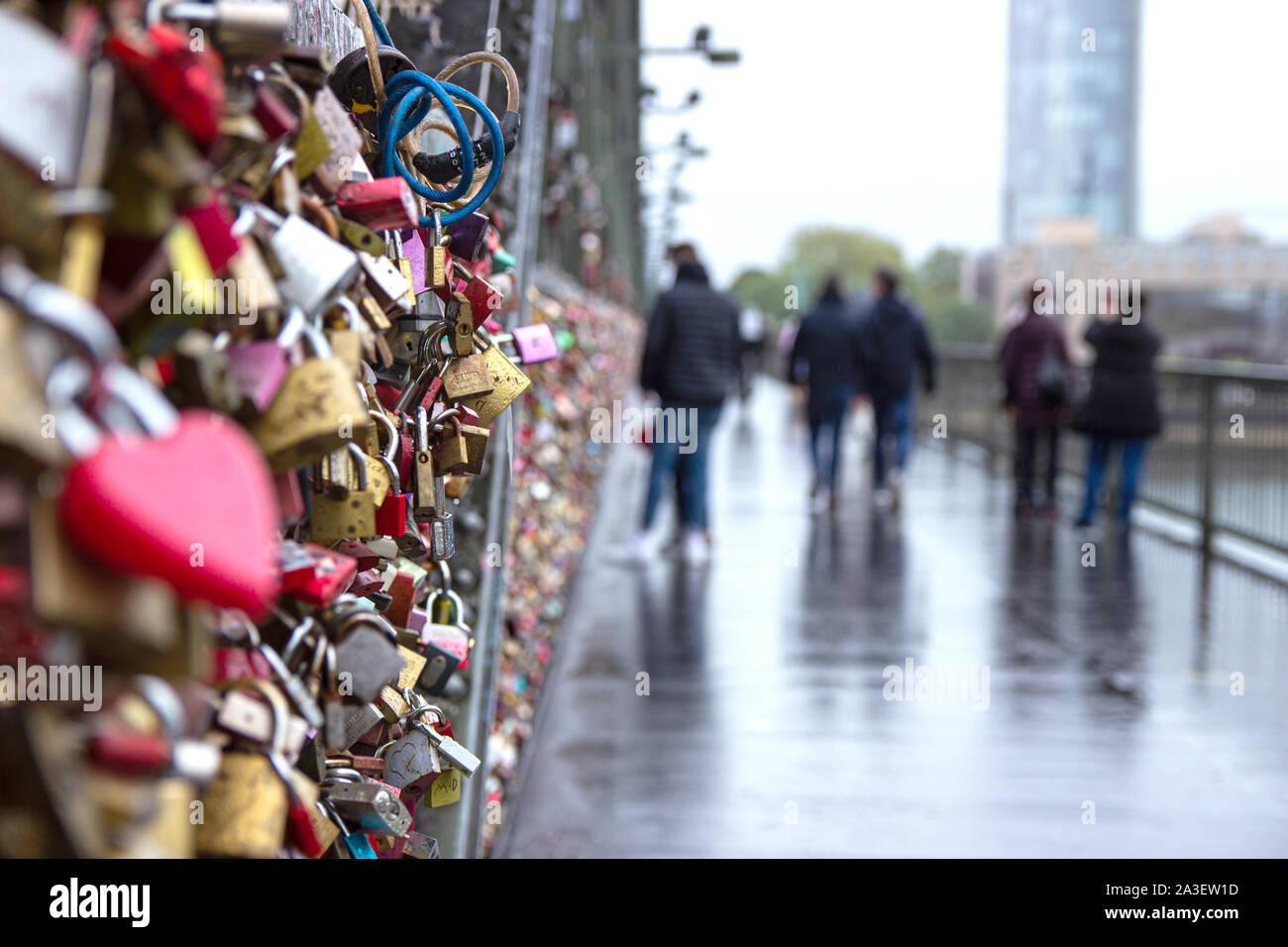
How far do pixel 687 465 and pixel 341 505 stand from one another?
24.5 ft

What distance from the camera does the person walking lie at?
463 inches

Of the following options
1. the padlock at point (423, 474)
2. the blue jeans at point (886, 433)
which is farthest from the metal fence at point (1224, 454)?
the padlock at point (423, 474)

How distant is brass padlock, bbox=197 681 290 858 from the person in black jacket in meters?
7.61

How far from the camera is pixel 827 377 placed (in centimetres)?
1163

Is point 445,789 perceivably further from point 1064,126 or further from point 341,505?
point 1064,126

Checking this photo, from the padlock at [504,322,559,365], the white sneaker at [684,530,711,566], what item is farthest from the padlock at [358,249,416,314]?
the white sneaker at [684,530,711,566]

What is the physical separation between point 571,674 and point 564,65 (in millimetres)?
5457

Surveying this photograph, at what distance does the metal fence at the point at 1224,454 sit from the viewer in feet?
27.5

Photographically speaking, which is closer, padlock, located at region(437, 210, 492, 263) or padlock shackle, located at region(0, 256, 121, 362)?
padlock shackle, located at region(0, 256, 121, 362)

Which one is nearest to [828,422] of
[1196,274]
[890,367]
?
[890,367]

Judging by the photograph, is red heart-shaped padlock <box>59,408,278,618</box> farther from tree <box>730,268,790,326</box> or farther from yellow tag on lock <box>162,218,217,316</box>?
tree <box>730,268,790,326</box>

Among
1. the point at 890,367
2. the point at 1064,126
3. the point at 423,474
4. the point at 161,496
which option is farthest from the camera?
the point at 1064,126

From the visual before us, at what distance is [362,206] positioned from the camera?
1.28 m
